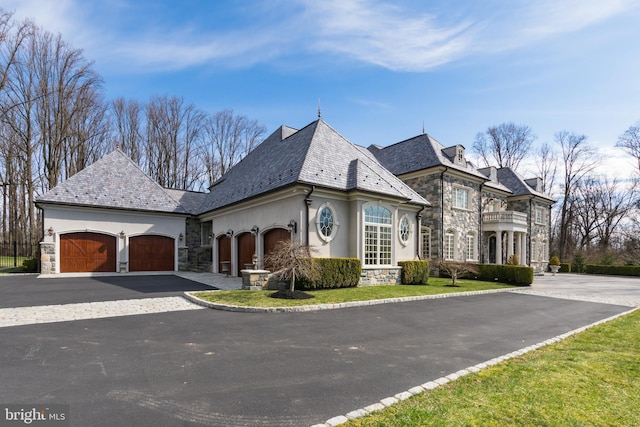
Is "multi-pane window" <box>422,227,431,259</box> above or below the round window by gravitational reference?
below

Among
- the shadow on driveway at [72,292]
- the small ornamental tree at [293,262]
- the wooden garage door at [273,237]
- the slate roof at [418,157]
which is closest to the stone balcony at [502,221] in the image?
the slate roof at [418,157]

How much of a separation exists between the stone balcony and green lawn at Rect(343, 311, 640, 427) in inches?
782

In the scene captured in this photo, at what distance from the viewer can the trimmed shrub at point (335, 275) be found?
11781 mm

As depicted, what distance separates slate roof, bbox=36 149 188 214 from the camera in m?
Answer: 18.1

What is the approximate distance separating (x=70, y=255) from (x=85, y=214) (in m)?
2.35

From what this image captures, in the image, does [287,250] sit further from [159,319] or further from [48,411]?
[48,411]

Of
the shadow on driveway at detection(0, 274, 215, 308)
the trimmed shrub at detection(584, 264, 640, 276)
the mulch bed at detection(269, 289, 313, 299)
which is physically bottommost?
the trimmed shrub at detection(584, 264, 640, 276)

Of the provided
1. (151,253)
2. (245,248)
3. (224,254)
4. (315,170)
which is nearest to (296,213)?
(315,170)

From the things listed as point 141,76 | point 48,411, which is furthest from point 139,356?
point 141,76

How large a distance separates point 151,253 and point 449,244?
1904 centimetres

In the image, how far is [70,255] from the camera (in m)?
17.8

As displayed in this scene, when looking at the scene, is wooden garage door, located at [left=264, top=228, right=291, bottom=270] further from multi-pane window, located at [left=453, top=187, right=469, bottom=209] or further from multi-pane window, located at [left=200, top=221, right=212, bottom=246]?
multi-pane window, located at [left=453, top=187, right=469, bottom=209]

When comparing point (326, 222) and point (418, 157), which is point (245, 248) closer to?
point (326, 222)

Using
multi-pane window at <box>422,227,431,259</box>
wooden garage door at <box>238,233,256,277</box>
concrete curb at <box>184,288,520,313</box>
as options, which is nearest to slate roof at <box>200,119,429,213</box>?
wooden garage door at <box>238,233,256,277</box>
